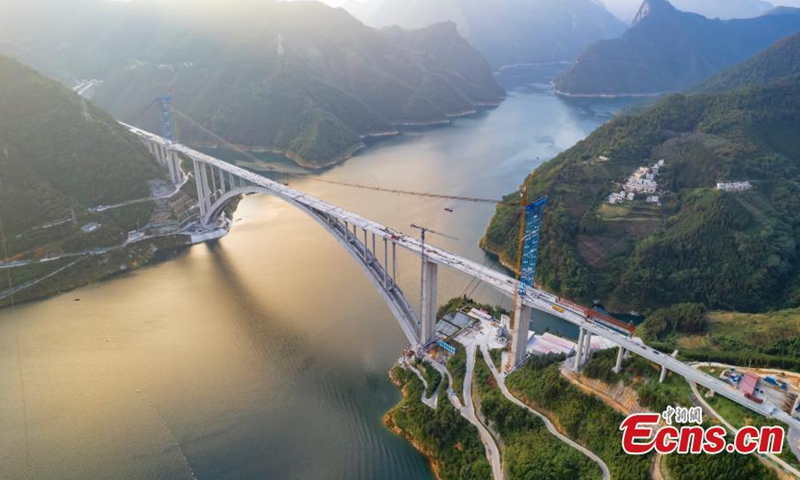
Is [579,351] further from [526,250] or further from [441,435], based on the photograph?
[441,435]

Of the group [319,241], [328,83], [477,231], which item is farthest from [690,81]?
[319,241]

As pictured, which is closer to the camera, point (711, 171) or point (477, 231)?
point (711, 171)

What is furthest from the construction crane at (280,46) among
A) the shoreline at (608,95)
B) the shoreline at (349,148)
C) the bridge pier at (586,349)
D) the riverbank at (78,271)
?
the bridge pier at (586,349)

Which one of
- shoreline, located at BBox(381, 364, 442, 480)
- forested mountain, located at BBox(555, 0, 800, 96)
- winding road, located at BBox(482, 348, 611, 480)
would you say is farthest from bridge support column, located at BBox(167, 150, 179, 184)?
forested mountain, located at BBox(555, 0, 800, 96)

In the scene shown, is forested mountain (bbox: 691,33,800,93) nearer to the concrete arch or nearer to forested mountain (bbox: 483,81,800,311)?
forested mountain (bbox: 483,81,800,311)

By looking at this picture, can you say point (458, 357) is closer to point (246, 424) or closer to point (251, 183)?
point (246, 424)

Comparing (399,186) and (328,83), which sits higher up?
(328,83)
